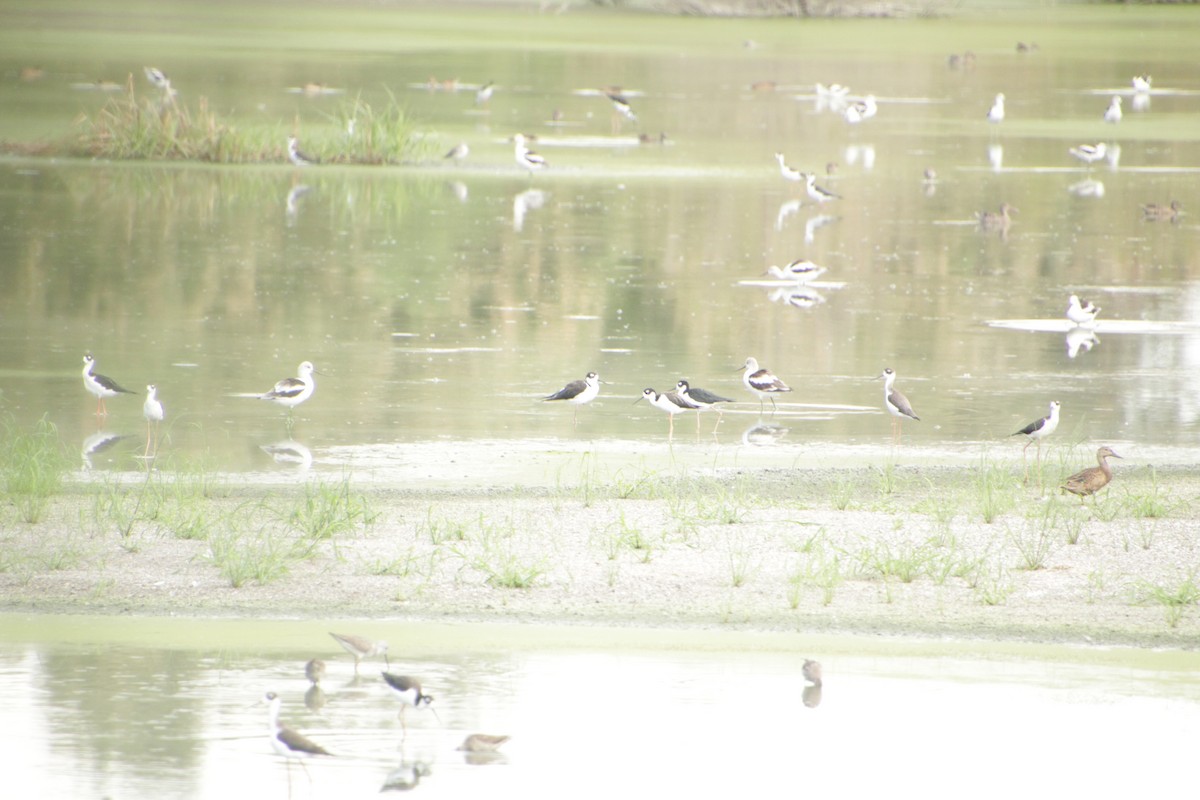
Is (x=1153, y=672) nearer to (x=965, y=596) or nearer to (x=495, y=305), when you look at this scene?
(x=965, y=596)

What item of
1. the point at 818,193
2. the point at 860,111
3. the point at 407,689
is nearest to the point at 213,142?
the point at 818,193

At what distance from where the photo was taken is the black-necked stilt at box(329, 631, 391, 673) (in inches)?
320

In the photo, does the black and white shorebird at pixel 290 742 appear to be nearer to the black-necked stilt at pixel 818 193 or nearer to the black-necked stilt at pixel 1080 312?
the black-necked stilt at pixel 1080 312

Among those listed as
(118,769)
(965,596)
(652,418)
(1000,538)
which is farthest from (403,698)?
(652,418)

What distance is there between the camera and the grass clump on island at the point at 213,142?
30.7 metres

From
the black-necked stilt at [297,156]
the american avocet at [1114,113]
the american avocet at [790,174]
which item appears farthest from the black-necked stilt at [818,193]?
the american avocet at [1114,113]

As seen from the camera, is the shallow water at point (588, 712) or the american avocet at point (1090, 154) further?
the american avocet at point (1090, 154)

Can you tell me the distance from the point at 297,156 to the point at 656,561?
21568 millimetres

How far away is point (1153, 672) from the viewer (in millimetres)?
8656

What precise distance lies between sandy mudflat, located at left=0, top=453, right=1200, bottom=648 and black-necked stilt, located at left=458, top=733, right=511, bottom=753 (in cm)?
189

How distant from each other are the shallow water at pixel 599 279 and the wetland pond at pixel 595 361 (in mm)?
75

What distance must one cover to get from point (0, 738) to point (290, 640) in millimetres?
1650

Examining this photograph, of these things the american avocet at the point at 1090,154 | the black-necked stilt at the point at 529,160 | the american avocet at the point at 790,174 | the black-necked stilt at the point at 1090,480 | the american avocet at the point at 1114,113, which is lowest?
the black-necked stilt at the point at 1090,480

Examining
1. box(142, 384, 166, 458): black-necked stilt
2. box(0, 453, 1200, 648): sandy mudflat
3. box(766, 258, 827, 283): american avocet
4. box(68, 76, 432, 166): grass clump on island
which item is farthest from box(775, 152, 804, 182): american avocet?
box(0, 453, 1200, 648): sandy mudflat
